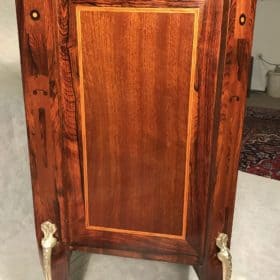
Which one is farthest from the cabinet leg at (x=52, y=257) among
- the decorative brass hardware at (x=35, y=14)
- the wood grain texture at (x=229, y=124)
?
the decorative brass hardware at (x=35, y=14)

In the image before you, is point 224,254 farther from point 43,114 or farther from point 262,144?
point 262,144

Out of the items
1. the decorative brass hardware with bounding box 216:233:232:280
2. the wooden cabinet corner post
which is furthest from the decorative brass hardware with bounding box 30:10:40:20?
the decorative brass hardware with bounding box 216:233:232:280

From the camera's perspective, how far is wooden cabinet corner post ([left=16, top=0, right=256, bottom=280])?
705 millimetres

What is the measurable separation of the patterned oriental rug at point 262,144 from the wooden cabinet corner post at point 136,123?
136 cm

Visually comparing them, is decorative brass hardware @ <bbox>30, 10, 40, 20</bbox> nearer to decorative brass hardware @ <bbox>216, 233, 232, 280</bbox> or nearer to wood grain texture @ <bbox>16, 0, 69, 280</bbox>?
wood grain texture @ <bbox>16, 0, 69, 280</bbox>

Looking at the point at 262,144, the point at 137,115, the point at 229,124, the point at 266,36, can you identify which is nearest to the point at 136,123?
the point at 137,115

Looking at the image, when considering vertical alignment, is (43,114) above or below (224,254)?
above

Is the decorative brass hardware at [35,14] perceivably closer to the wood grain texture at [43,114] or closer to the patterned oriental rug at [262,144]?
the wood grain texture at [43,114]

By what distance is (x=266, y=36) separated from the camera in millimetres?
3988

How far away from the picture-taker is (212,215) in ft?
2.68

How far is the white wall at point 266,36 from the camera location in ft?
12.9

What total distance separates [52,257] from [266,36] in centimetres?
367

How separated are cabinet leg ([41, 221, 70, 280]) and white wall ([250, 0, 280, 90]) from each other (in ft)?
11.9

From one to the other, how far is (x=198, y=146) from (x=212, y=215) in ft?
0.51
